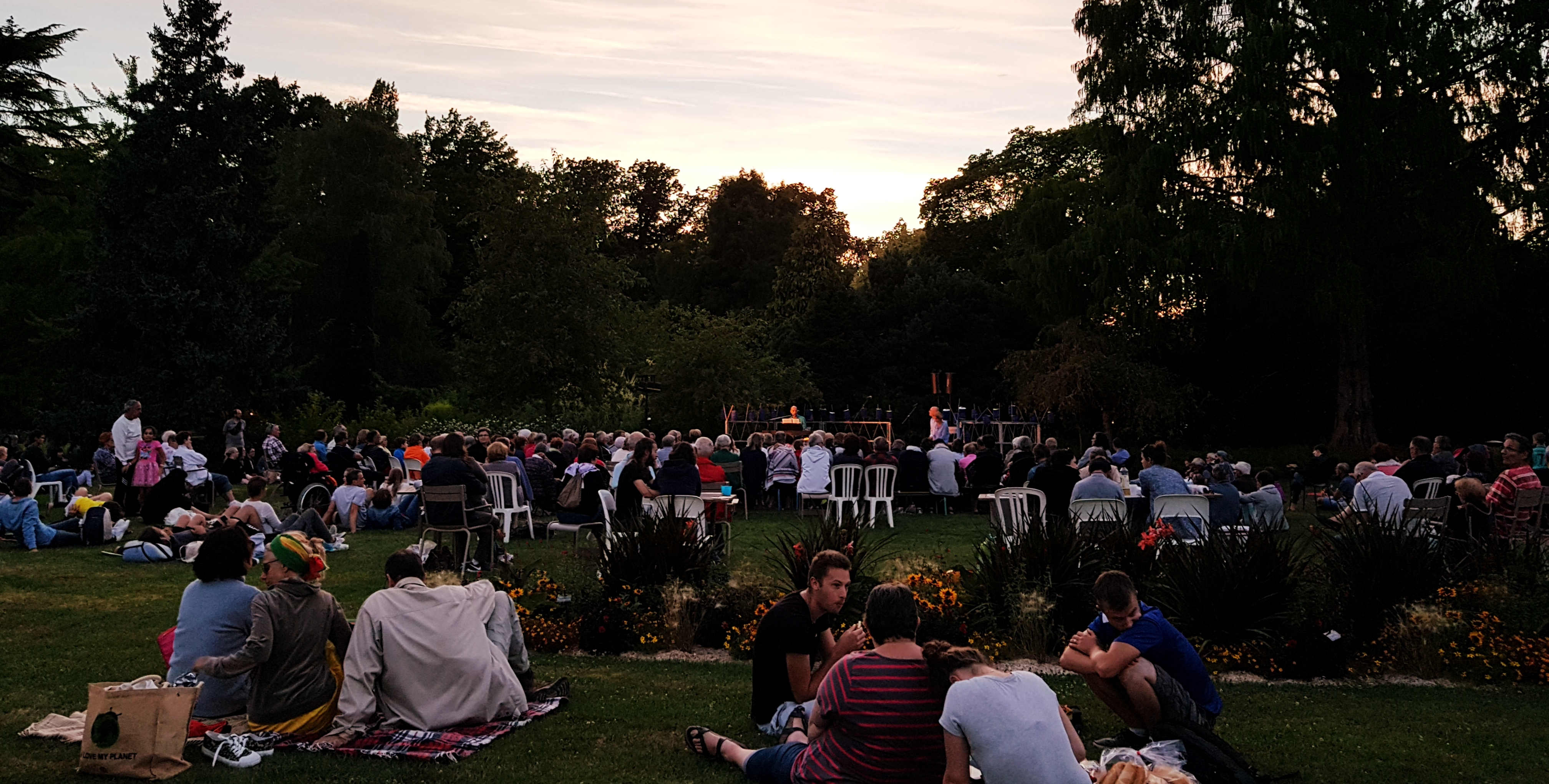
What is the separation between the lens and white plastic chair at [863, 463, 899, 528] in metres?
16.0

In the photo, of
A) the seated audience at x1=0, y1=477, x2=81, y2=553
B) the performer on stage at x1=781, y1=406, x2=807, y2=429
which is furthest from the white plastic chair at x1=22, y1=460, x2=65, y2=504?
the performer on stage at x1=781, y1=406, x2=807, y2=429

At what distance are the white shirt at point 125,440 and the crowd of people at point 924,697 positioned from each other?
635 inches

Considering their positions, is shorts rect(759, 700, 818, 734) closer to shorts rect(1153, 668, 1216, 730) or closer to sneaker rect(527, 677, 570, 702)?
sneaker rect(527, 677, 570, 702)

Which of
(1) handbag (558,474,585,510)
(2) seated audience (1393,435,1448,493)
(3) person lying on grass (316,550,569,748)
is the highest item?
(2) seated audience (1393,435,1448,493)

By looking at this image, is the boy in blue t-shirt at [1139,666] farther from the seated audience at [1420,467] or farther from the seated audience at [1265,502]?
the seated audience at [1420,467]

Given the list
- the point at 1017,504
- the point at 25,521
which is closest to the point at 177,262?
the point at 25,521

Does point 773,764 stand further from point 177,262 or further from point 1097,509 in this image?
point 177,262

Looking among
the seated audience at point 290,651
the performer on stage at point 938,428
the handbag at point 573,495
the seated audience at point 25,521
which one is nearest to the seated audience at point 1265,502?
the handbag at point 573,495

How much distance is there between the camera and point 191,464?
1817 cm

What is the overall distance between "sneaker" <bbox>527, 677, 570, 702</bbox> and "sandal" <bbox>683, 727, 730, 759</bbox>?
3.87 feet

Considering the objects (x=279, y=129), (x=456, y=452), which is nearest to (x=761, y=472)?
(x=456, y=452)

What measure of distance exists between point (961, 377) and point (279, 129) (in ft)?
84.7

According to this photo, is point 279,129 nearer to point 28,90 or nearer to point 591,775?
point 28,90

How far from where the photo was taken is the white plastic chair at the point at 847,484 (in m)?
16.1
